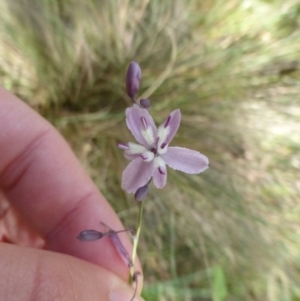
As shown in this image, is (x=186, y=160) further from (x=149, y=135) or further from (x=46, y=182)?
(x=46, y=182)

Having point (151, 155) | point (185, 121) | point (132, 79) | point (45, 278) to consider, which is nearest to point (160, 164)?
point (151, 155)

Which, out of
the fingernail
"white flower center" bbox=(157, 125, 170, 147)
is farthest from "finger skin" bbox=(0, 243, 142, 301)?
"white flower center" bbox=(157, 125, 170, 147)

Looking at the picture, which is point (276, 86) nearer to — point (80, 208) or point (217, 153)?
point (217, 153)

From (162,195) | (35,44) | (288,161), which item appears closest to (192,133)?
(162,195)

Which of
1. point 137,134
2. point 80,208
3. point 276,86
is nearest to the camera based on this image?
point 137,134

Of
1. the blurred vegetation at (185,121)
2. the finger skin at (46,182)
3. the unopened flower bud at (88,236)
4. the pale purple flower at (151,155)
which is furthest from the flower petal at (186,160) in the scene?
the blurred vegetation at (185,121)

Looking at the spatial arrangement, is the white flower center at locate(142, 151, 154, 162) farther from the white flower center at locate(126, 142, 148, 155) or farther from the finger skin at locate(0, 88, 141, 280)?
the finger skin at locate(0, 88, 141, 280)
